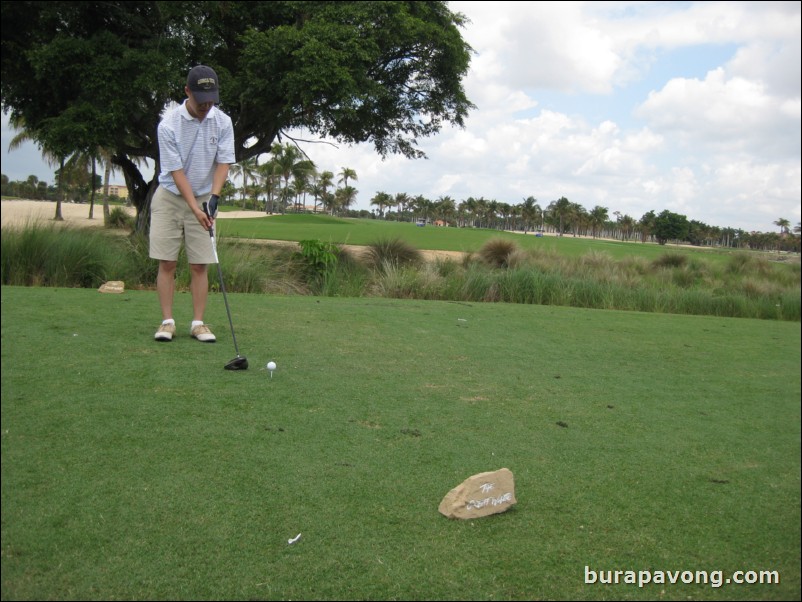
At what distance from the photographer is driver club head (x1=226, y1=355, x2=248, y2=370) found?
12.4ft

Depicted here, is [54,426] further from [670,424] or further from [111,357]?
[670,424]

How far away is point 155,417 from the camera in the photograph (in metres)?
2.83

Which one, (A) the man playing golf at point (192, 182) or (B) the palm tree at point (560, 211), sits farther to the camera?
(B) the palm tree at point (560, 211)

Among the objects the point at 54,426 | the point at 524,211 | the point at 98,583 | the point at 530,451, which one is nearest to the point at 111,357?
the point at 54,426

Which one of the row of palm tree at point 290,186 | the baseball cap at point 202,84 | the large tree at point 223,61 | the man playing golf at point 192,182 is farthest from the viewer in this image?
the row of palm tree at point 290,186

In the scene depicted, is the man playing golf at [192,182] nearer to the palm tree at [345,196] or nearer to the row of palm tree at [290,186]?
the row of palm tree at [290,186]

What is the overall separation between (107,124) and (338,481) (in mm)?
14557

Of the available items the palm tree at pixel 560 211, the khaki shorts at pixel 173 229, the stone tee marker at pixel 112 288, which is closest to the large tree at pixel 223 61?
the stone tee marker at pixel 112 288

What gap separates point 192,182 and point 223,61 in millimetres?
15663

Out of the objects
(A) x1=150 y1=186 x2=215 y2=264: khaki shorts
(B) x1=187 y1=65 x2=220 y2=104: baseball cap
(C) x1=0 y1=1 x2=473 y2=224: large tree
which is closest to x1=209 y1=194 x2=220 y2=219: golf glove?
(A) x1=150 y1=186 x2=215 y2=264: khaki shorts

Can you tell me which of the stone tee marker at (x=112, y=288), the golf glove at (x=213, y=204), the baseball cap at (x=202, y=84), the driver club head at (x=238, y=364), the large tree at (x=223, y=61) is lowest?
the driver club head at (x=238, y=364)

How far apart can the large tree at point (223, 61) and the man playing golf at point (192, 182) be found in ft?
33.5

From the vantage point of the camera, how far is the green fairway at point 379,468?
5.91 ft

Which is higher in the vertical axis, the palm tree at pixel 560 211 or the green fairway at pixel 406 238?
the palm tree at pixel 560 211
